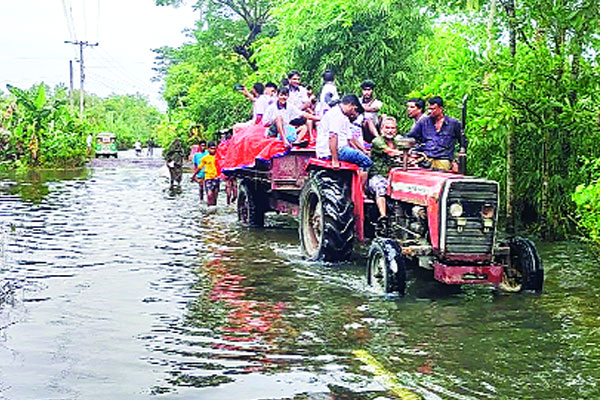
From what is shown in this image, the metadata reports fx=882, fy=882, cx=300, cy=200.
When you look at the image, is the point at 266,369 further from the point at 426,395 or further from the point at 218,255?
the point at 218,255

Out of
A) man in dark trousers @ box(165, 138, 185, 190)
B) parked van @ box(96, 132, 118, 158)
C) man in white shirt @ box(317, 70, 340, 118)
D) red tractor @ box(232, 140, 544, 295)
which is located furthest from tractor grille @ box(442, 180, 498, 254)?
parked van @ box(96, 132, 118, 158)

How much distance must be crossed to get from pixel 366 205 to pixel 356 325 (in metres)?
3.36

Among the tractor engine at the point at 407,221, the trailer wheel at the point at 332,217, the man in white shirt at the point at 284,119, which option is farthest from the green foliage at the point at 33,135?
the tractor engine at the point at 407,221

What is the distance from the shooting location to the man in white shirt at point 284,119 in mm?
14158

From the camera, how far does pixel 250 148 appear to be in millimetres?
14656

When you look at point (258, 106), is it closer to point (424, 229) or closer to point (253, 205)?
point (253, 205)

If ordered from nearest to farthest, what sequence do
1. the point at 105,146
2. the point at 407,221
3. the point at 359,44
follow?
the point at 407,221, the point at 359,44, the point at 105,146

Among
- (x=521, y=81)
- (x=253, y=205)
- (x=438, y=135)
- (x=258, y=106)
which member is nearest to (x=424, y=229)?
(x=438, y=135)

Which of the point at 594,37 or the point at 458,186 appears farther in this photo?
the point at 594,37

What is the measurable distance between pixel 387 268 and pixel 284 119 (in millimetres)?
6340

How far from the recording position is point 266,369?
250 inches

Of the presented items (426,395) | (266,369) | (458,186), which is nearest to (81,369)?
(266,369)

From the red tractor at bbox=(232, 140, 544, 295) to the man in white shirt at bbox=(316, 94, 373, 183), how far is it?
0.11m

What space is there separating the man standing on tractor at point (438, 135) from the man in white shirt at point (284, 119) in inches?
132
